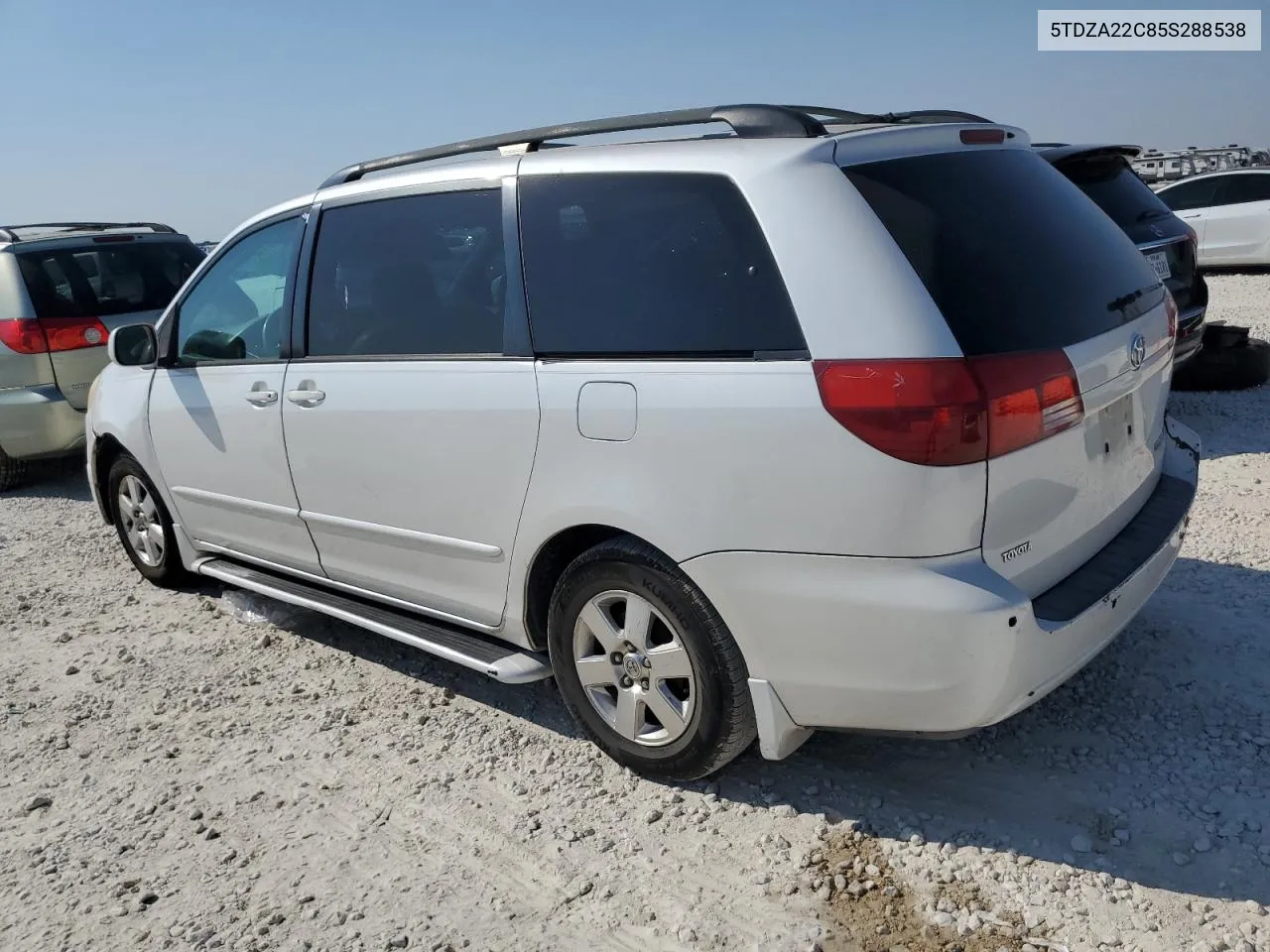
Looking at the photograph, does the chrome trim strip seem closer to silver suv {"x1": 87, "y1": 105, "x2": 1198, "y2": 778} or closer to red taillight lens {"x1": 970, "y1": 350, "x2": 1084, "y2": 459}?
silver suv {"x1": 87, "y1": 105, "x2": 1198, "y2": 778}

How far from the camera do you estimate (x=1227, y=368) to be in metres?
7.27

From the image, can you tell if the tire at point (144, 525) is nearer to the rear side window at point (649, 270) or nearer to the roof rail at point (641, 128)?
the roof rail at point (641, 128)

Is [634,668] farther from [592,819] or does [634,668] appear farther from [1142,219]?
[1142,219]

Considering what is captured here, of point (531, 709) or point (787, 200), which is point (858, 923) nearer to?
Answer: point (531, 709)

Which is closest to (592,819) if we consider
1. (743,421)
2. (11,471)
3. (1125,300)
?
(743,421)

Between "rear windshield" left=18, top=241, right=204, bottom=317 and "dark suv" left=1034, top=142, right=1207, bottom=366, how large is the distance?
237 inches

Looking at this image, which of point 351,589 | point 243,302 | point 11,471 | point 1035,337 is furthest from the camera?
point 11,471

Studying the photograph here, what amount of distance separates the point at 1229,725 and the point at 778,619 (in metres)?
1.61

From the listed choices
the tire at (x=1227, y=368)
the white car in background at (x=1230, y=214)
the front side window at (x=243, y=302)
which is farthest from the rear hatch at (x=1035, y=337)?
the white car in background at (x=1230, y=214)

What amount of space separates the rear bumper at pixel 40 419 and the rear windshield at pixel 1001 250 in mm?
6202

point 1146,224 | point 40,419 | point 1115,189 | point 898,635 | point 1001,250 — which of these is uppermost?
point 1001,250

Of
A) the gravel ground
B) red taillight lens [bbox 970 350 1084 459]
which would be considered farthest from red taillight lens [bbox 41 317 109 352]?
red taillight lens [bbox 970 350 1084 459]

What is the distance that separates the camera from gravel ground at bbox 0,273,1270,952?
2.61 m

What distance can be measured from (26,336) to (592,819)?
5.83 meters
